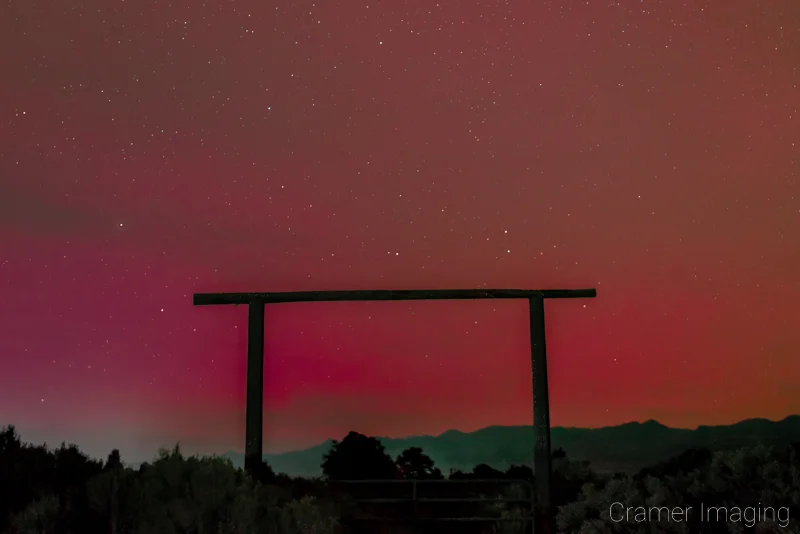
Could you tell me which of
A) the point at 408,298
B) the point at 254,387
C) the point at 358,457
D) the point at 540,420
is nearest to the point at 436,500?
the point at 540,420

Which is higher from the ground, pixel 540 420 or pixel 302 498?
pixel 540 420

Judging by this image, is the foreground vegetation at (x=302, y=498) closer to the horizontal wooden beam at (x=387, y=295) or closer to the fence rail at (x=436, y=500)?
the fence rail at (x=436, y=500)

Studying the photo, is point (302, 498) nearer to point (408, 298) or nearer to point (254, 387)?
point (254, 387)

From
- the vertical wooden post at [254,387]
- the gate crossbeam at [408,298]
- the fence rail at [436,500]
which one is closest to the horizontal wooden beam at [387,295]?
the gate crossbeam at [408,298]

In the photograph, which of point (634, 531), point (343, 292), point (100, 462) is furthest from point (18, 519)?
point (634, 531)

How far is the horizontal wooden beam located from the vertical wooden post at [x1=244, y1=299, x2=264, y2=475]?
20 cm

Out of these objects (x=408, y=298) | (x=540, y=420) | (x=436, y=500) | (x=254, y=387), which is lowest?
(x=436, y=500)

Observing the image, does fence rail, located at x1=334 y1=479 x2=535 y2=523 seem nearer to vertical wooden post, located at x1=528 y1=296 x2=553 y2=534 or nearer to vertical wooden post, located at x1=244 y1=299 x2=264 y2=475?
vertical wooden post, located at x1=528 y1=296 x2=553 y2=534

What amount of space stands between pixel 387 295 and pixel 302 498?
2821 millimetres

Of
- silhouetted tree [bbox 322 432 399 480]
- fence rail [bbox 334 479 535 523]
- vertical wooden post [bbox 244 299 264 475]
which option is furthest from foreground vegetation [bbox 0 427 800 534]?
silhouetted tree [bbox 322 432 399 480]

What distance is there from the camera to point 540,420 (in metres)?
13.7

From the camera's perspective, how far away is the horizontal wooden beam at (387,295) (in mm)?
13703

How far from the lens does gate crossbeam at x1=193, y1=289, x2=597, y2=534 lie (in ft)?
44.7

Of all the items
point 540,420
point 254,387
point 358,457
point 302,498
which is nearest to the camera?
point 302,498
